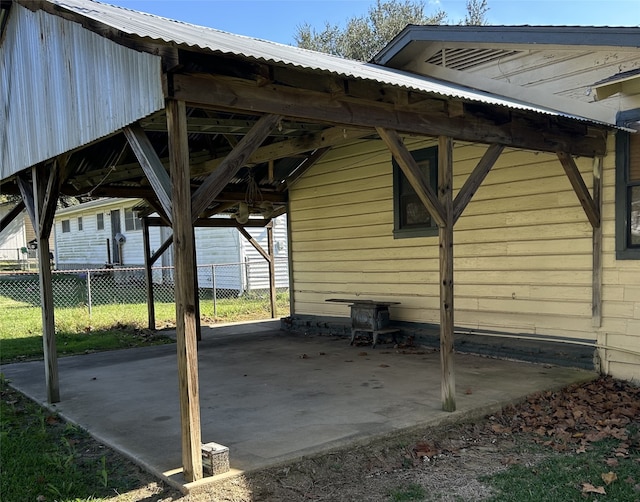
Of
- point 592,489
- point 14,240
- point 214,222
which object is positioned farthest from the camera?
point 14,240

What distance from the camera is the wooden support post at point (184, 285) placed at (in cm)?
347

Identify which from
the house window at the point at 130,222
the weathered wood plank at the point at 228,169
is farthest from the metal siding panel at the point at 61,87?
the house window at the point at 130,222

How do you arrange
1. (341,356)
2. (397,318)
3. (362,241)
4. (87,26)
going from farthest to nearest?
(362,241) < (397,318) < (341,356) < (87,26)

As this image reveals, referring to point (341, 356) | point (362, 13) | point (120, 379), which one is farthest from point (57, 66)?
point (362, 13)

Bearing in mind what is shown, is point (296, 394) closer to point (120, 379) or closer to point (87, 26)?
point (120, 379)

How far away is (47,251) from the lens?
5898 millimetres

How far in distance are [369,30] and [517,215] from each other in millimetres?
22354

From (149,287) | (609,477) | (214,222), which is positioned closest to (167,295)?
(149,287)

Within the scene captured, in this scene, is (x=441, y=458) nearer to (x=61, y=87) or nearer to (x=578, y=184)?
(x=578, y=184)

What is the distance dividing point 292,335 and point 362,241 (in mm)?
2335

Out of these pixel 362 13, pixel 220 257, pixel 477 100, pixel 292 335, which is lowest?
pixel 292 335

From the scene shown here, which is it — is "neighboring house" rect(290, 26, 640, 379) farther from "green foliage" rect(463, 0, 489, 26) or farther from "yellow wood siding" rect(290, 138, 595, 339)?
"green foliage" rect(463, 0, 489, 26)

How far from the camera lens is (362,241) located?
30.2 feet

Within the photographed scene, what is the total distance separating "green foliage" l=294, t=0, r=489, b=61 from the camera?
1030 inches
